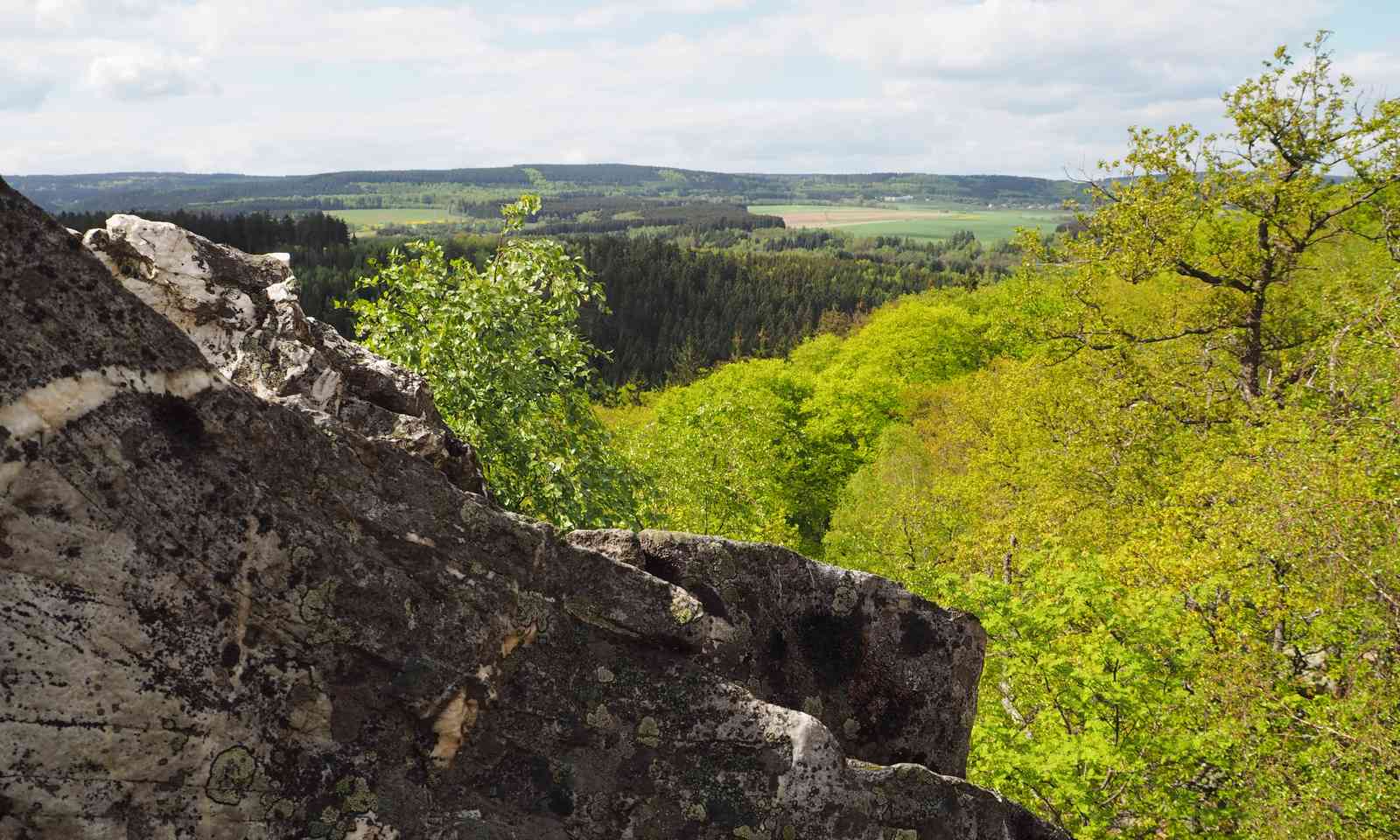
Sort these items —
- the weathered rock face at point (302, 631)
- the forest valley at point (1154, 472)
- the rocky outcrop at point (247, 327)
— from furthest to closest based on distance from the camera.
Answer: the forest valley at point (1154, 472)
the rocky outcrop at point (247, 327)
the weathered rock face at point (302, 631)

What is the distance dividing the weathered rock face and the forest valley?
8.12 metres

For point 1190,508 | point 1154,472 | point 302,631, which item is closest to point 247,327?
point 302,631

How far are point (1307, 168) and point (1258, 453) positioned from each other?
465 inches

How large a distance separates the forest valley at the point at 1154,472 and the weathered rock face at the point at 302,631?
8115 millimetres

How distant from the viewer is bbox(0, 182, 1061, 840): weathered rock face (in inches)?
197

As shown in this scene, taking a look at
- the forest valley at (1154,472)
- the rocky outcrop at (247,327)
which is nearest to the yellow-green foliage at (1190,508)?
the forest valley at (1154,472)

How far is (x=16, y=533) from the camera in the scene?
4816 millimetres

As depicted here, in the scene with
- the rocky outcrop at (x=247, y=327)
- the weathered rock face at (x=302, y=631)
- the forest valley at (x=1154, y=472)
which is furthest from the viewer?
the forest valley at (x=1154, y=472)

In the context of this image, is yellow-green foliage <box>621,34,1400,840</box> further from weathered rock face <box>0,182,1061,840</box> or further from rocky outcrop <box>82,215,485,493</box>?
rocky outcrop <box>82,215,485,493</box>

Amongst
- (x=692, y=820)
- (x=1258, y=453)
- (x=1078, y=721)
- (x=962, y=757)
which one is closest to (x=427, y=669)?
(x=692, y=820)

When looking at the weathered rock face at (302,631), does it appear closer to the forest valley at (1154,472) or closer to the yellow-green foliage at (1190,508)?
the forest valley at (1154,472)

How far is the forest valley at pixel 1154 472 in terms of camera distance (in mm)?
16156

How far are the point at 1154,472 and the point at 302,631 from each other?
29041mm

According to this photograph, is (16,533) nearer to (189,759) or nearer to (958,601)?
(189,759)
